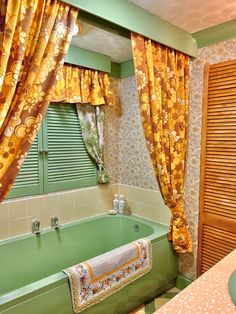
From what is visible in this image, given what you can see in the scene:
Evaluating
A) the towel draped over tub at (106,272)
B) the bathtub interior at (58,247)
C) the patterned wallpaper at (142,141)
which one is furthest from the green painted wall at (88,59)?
the towel draped over tub at (106,272)

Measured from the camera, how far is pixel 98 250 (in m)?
2.79

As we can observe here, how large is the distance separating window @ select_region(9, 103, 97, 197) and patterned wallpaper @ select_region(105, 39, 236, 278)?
1.31 feet

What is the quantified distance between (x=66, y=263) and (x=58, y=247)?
18cm

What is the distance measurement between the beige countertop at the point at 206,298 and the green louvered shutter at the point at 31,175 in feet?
5.87

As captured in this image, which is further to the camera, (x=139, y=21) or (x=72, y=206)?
(x=72, y=206)

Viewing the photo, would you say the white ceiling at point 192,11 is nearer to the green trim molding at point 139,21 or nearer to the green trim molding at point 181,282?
the green trim molding at point 139,21

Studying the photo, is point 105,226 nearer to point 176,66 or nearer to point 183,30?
point 176,66

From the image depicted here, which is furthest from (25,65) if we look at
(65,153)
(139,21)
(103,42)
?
(65,153)

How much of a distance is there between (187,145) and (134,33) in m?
1.11

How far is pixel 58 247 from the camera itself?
2.49 meters

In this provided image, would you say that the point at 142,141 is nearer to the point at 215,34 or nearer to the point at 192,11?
the point at 215,34

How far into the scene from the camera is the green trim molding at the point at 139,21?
150cm

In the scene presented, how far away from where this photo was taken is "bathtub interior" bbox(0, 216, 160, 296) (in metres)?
2.18

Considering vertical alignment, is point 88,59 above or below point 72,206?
above
